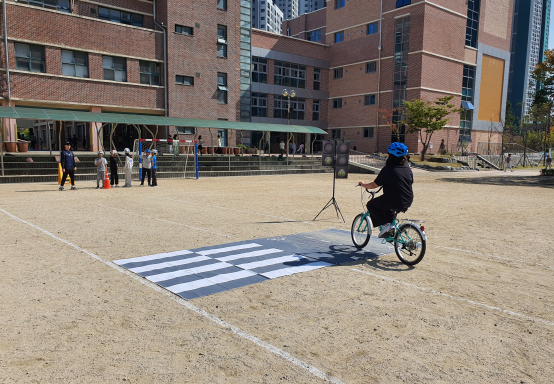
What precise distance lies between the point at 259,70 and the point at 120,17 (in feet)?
64.5

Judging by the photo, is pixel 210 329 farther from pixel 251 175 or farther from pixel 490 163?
pixel 490 163

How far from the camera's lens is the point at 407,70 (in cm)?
4731

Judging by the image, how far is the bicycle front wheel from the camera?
24.8 feet

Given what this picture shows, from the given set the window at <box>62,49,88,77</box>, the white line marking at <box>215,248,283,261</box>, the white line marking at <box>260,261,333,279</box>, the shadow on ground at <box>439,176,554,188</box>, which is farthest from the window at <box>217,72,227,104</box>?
the white line marking at <box>260,261,333,279</box>

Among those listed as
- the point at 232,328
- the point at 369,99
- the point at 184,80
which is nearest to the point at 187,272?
the point at 232,328

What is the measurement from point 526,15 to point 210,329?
570 feet

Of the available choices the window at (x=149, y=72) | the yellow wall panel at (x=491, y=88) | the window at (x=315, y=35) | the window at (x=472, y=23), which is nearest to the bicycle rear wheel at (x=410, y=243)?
the window at (x=149, y=72)

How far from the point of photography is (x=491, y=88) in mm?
55625

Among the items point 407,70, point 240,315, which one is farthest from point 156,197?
point 407,70

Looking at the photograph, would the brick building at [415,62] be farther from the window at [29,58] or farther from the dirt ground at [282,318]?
the dirt ground at [282,318]

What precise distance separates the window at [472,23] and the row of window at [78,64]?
39.1 metres

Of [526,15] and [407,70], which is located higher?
Result: [526,15]

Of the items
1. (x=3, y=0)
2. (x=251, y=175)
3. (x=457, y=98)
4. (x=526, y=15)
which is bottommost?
(x=251, y=175)

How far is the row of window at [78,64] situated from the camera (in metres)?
28.9
